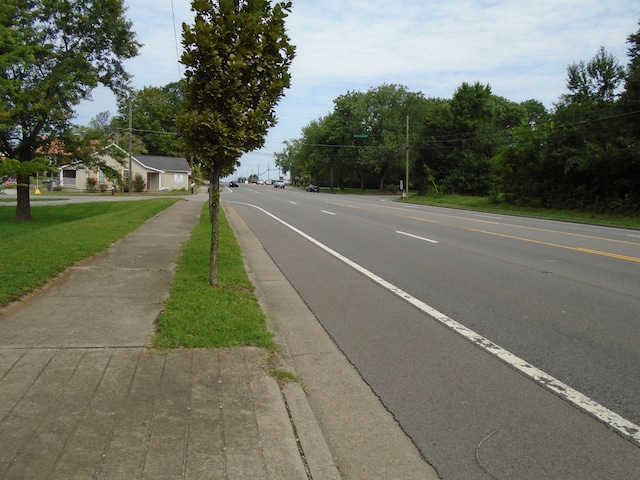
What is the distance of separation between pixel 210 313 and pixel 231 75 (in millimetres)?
2886

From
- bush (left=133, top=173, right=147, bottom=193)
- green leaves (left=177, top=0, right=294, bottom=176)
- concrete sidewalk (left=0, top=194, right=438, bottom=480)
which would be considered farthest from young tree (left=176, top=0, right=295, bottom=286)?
bush (left=133, top=173, right=147, bottom=193)

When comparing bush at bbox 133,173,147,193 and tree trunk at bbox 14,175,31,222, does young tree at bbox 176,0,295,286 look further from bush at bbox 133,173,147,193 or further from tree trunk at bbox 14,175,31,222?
bush at bbox 133,173,147,193

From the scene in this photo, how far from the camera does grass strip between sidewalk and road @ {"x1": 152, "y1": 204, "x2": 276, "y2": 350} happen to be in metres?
4.75

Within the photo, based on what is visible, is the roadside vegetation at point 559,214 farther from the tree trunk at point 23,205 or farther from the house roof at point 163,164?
the house roof at point 163,164

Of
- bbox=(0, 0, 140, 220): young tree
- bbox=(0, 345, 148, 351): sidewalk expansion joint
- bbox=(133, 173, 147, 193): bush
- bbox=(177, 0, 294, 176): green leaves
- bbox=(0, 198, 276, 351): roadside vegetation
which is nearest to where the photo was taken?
bbox=(0, 345, 148, 351): sidewalk expansion joint

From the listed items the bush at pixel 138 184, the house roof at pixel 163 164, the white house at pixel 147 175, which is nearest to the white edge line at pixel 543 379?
the bush at pixel 138 184

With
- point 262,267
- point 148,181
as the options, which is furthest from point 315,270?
point 148,181

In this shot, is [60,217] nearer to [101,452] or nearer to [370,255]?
[370,255]

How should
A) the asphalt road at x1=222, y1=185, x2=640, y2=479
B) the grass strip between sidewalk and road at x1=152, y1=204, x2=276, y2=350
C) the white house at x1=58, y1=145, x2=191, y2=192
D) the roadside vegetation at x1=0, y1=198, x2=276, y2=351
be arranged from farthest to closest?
the white house at x1=58, y1=145, x2=191, y2=192 → the roadside vegetation at x1=0, y1=198, x2=276, y2=351 → the grass strip between sidewalk and road at x1=152, y1=204, x2=276, y2=350 → the asphalt road at x1=222, y1=185, x2=640, y2=479

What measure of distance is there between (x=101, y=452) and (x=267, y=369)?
5.24 ft

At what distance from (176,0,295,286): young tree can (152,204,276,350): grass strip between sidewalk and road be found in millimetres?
1716

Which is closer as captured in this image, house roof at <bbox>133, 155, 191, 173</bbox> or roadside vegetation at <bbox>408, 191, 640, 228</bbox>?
roadside vegetation at <bbox>408, 191, 640, 228</bbox>

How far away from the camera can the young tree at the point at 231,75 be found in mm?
6086

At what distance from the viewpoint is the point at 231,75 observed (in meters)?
6.11
